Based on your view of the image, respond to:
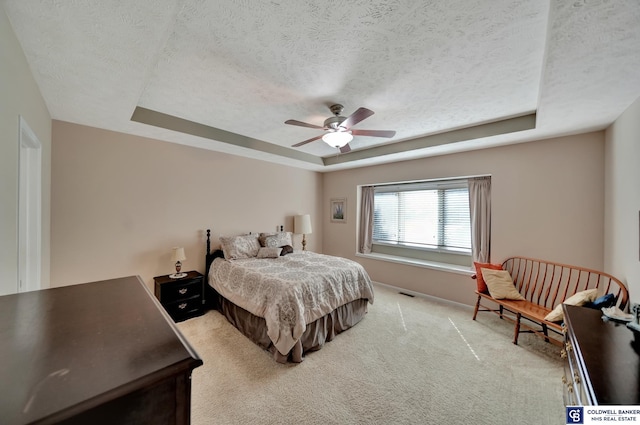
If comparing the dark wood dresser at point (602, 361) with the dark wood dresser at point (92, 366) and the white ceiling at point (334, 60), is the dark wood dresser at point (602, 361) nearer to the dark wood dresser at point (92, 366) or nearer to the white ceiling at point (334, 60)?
the dark wood dresser at point (92, 366)

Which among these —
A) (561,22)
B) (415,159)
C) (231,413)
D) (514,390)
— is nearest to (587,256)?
(514,390)

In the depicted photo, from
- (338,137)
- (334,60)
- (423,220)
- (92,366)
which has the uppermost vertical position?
(334,60)

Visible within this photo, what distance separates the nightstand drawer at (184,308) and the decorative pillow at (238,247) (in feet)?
2.31

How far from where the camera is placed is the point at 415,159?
4184 millimetres

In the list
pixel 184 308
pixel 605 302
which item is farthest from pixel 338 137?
pixel 184 308

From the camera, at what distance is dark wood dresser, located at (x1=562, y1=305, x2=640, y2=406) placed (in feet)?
3.09

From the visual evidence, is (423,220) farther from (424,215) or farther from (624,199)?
(624,199)

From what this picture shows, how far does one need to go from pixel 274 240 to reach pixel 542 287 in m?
3.74

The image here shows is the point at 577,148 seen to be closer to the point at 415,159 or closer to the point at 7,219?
the point at 415,159

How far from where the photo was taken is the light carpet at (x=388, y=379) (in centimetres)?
175

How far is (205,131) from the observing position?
3.19 meters

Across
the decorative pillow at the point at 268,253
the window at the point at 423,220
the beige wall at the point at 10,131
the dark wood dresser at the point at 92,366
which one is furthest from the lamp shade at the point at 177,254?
the window at the point at 423,220

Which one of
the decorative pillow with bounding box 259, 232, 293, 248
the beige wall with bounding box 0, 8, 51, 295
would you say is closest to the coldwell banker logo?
the beige wall with bounding box 0, 8, 51, 295

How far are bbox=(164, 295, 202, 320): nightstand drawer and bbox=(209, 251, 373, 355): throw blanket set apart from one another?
31 centimetres
